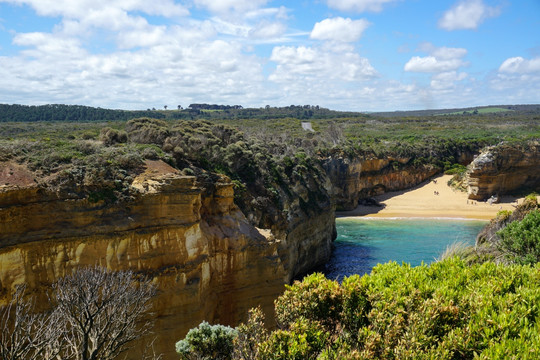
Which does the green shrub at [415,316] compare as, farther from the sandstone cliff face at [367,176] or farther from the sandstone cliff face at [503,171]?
the sandstone cliff face at [503,171]

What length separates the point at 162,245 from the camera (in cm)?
1648

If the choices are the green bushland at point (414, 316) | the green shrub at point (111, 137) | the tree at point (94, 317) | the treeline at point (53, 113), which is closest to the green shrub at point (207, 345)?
the tree at point (94, 317)

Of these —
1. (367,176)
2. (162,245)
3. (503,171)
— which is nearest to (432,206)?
(367,176)

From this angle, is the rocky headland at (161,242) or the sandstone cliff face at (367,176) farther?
the sandstone cliff face at (367,176)

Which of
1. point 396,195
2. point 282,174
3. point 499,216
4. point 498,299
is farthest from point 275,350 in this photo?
point 396,195

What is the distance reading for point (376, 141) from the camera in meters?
73.2

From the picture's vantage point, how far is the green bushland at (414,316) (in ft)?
22.6

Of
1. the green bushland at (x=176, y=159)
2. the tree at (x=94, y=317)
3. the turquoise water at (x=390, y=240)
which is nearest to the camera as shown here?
the tree at (x=94, y=317)

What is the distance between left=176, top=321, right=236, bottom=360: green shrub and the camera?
12.1 m

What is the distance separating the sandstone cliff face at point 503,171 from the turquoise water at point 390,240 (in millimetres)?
8992

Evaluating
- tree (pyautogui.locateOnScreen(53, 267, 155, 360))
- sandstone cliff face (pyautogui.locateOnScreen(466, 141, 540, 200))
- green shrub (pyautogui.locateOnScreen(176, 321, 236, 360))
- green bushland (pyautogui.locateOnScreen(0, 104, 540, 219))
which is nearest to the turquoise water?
green bushland (pyautogui.locateOnScreen(0, 104, 540, 219))

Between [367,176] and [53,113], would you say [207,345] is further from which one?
[53,113]

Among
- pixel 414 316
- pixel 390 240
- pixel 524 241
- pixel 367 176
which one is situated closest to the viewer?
pixel 414 316

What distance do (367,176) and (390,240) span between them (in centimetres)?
1993
